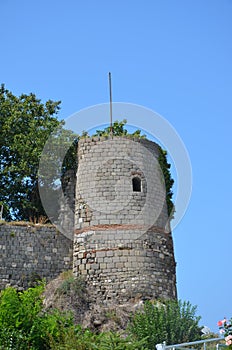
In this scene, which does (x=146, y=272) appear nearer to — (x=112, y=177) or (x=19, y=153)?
(x=112, y=177)

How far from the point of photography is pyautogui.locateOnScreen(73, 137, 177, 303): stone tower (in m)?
18.7

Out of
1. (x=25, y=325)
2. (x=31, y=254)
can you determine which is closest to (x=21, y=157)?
(x=31, y=254)

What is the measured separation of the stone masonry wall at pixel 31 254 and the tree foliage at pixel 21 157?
3708 millimetres

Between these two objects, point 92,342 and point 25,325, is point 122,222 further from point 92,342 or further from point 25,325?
point 92,342

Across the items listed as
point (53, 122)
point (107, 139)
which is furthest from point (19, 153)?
point (107, 139)

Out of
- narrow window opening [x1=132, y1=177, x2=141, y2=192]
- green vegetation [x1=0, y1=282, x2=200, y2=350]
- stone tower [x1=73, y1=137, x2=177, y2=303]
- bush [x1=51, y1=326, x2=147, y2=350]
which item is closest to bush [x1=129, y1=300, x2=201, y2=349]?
green vegetation [x1=0, y1=282, x2=200, y2=350]

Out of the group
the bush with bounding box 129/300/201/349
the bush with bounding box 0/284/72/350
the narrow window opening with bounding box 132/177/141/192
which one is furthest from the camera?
the narrow window opening with bounding box 132/177/141/192

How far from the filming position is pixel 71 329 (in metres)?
13.3

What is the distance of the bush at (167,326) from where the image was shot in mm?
14492

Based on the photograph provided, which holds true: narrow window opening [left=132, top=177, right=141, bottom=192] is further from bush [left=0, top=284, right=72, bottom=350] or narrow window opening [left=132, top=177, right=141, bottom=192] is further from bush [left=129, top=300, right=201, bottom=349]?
bush [left=0, top=284, right=72, bottom=350]

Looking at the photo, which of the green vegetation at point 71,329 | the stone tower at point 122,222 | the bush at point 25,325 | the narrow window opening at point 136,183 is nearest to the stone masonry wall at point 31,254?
the stone tower at point 122,222

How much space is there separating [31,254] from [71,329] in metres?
7.78

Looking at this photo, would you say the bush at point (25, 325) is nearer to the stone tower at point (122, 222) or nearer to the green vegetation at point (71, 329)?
the green vegetation at point (71, 329)

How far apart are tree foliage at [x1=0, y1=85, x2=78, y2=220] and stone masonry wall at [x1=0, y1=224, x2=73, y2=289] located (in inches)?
146
